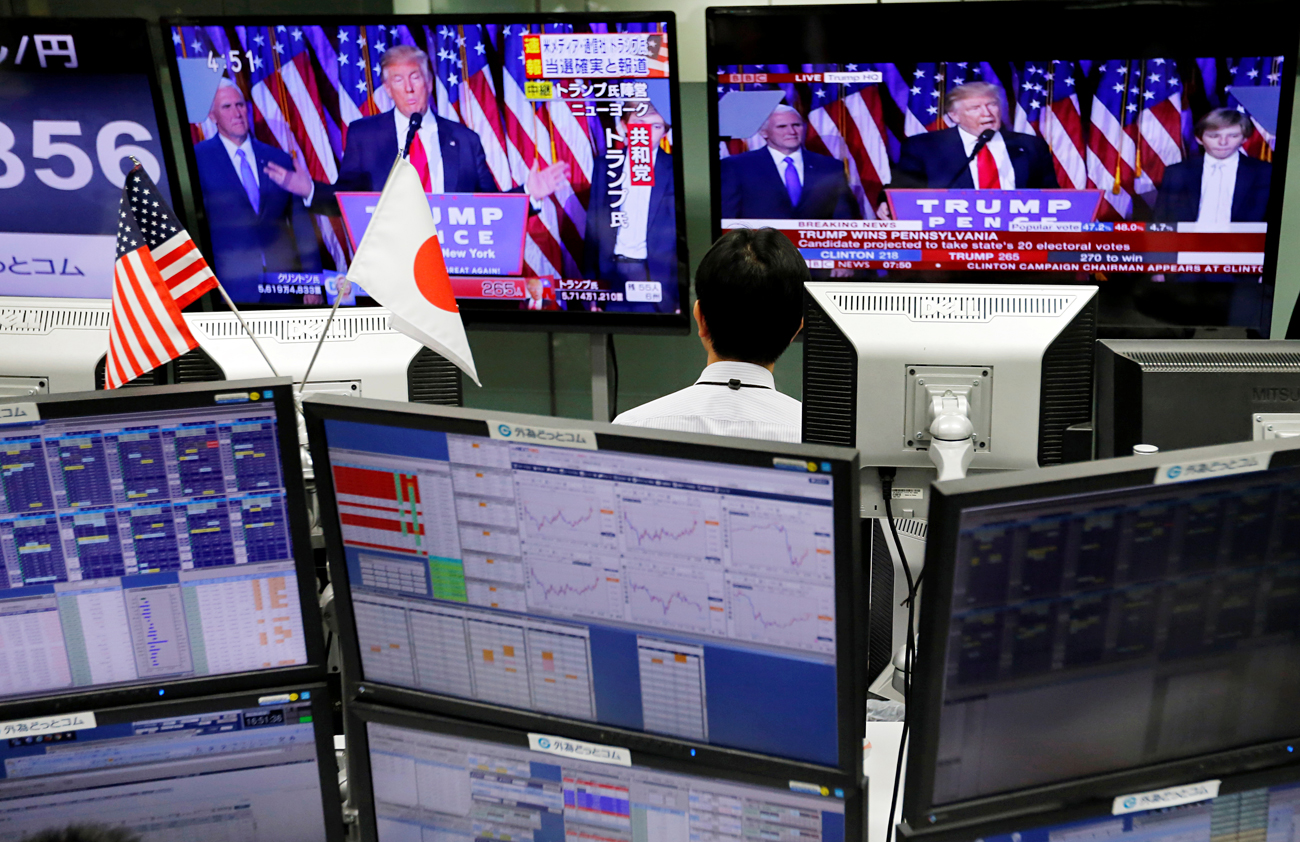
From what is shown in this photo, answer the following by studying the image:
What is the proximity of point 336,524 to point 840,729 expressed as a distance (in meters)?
0.60

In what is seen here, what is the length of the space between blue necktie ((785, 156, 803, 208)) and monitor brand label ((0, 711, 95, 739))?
2453mm

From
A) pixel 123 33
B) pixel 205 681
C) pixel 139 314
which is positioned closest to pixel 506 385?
pixel 123 33

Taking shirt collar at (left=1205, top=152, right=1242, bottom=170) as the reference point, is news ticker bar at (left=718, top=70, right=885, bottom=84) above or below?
above

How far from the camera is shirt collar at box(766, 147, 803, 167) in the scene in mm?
3139

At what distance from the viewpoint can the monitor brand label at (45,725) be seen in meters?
1.24

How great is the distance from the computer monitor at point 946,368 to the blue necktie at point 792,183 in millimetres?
1722

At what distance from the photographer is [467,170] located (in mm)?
3266

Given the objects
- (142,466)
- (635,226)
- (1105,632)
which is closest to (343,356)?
(142,466)

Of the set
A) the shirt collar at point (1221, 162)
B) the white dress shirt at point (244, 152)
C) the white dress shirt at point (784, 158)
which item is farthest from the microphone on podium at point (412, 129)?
the shirt collar at point (1221, 162)

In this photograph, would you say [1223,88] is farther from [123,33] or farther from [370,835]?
[123,33]

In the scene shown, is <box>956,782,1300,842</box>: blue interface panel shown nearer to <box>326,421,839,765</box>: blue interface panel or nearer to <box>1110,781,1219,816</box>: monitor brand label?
<box>1110,781,1219,816</box>: monitor brand label

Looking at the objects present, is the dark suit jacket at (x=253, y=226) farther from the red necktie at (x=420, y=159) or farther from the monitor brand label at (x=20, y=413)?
the monitor brand label at (x=20, y=413)

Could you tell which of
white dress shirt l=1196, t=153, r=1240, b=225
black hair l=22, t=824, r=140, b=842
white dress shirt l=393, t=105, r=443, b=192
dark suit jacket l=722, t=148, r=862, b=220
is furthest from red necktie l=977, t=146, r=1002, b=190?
black hair l=22, t=824, r=140, b=842

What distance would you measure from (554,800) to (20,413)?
0.74 meters
